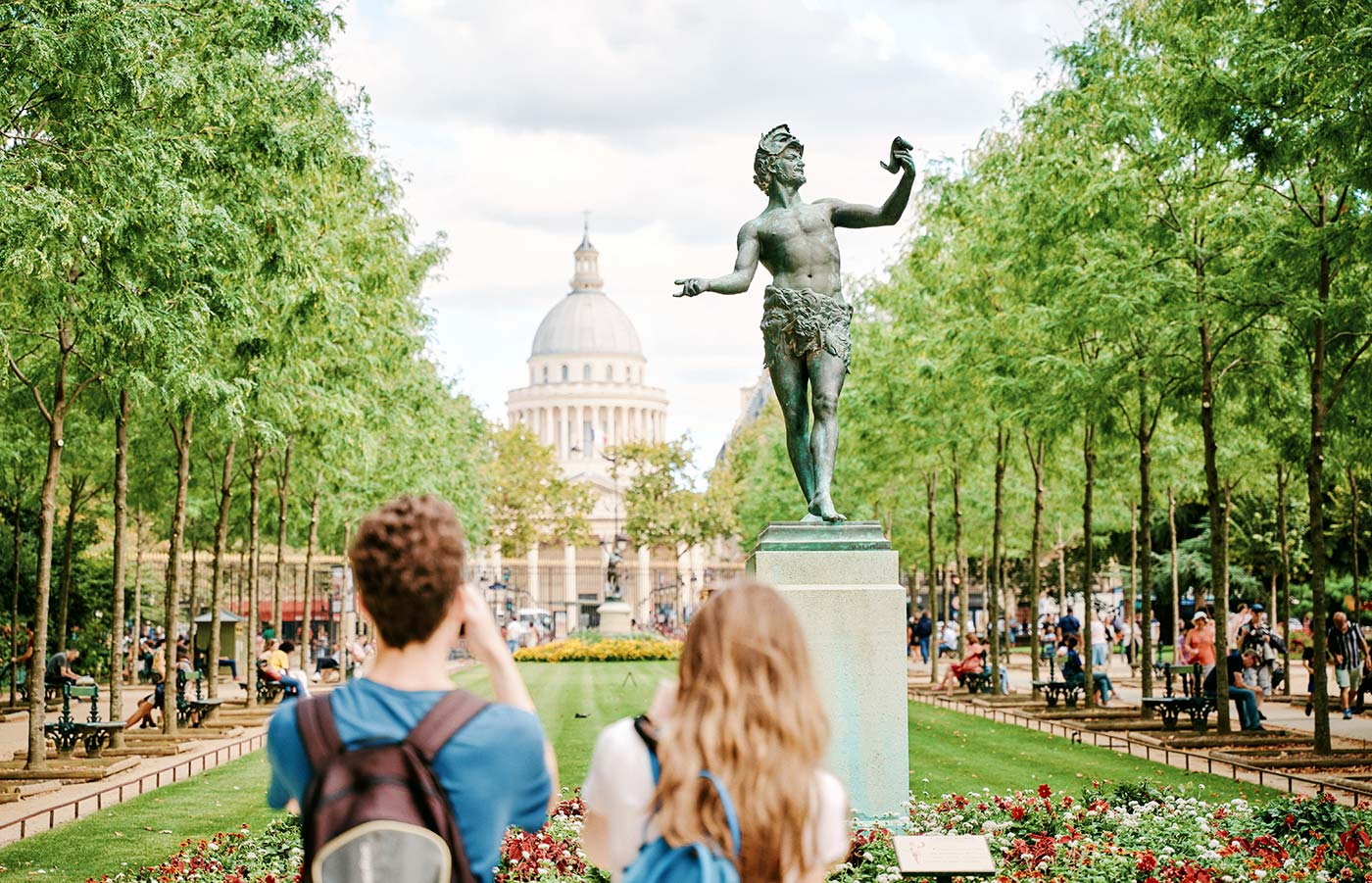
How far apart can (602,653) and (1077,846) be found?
136 ft

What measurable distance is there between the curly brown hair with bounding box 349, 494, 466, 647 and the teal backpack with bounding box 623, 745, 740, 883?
751mm

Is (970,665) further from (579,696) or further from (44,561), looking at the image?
(44,561)

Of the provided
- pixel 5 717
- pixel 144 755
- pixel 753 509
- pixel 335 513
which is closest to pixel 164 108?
pixel 144 755

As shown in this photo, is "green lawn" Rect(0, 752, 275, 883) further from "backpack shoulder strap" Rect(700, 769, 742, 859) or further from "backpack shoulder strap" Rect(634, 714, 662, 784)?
"backpack shoulder strap" Rect(700, 769, 742, 859)

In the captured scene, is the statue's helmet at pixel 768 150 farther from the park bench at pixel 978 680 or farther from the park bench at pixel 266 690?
the park bench at pixel 978 680

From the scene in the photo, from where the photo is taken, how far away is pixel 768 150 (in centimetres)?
1166

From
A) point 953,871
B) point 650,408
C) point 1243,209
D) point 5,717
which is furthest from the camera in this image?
point 650,408

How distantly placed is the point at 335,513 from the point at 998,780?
25.0m

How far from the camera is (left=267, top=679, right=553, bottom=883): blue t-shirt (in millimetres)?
3547

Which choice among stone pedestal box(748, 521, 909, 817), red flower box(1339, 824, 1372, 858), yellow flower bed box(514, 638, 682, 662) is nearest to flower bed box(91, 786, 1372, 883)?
red flower box(1339, 824, 1372, 858)

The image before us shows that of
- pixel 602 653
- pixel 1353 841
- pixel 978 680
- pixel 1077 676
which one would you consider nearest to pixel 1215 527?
pixel 1077 676

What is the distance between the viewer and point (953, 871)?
859 centimetres

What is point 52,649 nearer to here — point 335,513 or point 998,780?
point 335,513

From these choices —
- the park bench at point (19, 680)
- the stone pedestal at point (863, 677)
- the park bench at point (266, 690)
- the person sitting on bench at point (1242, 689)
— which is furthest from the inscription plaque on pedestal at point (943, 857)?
the park bench at point (19, 680)
